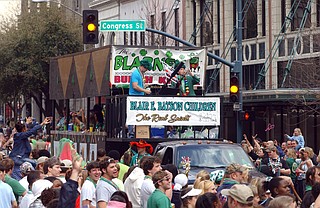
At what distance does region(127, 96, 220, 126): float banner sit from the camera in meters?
21.3

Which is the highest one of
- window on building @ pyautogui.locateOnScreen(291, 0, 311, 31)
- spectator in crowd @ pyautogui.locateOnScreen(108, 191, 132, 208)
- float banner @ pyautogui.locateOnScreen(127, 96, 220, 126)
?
window on building @ pyautogui.locateOnScreen(291, 0, 311, 31)

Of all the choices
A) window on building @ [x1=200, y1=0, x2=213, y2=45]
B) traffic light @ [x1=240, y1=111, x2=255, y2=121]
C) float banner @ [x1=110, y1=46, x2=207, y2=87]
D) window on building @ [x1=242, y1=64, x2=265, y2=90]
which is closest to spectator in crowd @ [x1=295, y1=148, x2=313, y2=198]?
float banner @ [x1=110, y1=46, x2=207, y2=87]

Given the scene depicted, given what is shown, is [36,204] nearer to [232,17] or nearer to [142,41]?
[232,17]

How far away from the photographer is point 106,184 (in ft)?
38.2

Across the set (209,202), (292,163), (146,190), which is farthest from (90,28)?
(209,202)

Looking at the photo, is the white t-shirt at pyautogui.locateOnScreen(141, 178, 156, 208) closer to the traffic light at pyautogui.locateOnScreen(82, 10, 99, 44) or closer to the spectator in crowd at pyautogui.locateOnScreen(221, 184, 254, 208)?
the spectator in crowd at pyautogui.locateOnScreen(221, 184, 254, 208)

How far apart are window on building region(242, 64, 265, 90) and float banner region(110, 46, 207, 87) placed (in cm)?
1904

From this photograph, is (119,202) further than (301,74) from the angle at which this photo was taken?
No

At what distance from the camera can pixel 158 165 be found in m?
12.5

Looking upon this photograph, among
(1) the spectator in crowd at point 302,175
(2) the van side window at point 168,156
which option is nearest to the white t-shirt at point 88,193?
(2) the van side window at point 168,156

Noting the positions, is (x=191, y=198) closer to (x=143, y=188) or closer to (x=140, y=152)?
(x=143, y=188)

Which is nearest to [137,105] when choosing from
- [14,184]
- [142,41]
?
[14,184]

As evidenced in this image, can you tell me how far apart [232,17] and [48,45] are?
18310mm

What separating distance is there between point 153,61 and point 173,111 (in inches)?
103
